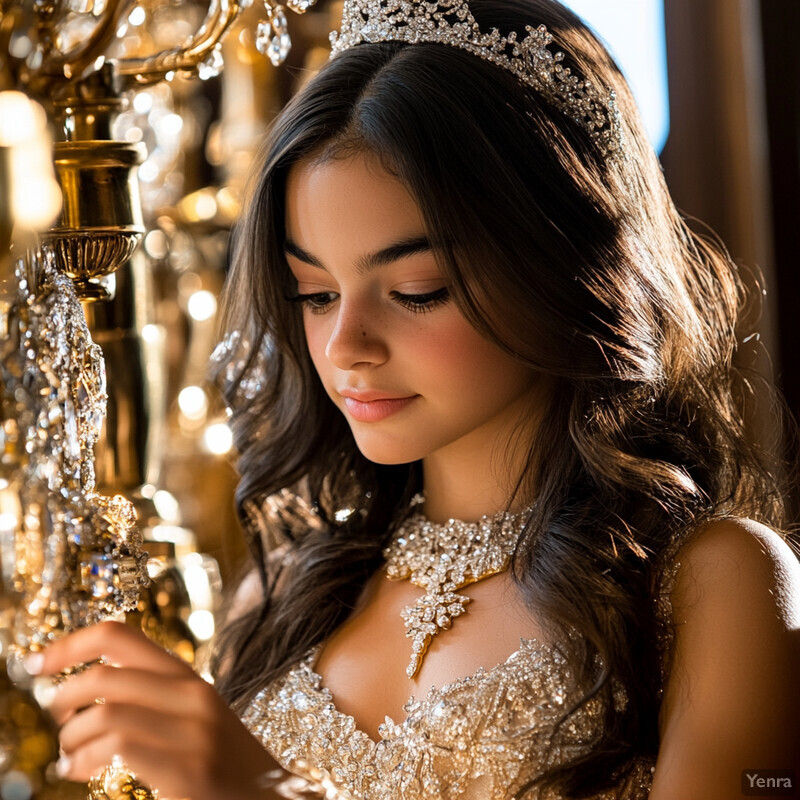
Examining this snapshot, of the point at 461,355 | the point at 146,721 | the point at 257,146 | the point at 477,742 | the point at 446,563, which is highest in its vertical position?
the point at 257,146

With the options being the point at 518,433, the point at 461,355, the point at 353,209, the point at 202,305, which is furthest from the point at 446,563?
the point at 202,305

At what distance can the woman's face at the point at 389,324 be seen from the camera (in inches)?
42.1

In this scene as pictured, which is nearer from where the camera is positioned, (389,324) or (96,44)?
(96,44)

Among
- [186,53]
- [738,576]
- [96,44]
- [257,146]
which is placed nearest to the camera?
[96,44]

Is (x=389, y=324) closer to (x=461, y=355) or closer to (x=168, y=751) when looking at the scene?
(x=461, y=355)

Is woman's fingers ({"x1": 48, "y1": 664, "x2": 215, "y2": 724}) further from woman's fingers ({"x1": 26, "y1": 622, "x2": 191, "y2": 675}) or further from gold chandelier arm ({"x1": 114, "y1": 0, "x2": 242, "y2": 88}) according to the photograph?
gold chandelier arm ({"x1": 114, "y1": 0, "x2": 242, "y2": 88})

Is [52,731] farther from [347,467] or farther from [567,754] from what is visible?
[347,467]

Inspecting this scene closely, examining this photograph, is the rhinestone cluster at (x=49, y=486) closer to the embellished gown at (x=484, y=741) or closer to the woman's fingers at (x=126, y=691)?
the woman's fingers at (x=126, y=691)

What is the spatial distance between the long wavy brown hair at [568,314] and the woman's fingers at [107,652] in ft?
1.49

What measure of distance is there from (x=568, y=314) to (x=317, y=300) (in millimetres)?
251

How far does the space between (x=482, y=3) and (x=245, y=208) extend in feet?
1.10

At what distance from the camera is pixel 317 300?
1172mm

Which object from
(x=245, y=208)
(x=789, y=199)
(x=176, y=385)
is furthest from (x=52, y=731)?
(x=789, y=199)

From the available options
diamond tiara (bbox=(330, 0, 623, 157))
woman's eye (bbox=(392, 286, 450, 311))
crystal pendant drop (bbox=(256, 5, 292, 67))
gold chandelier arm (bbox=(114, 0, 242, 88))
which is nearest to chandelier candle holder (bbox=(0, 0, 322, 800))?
gold chandelier arm (bbox=(114, 0, 242, 88))
